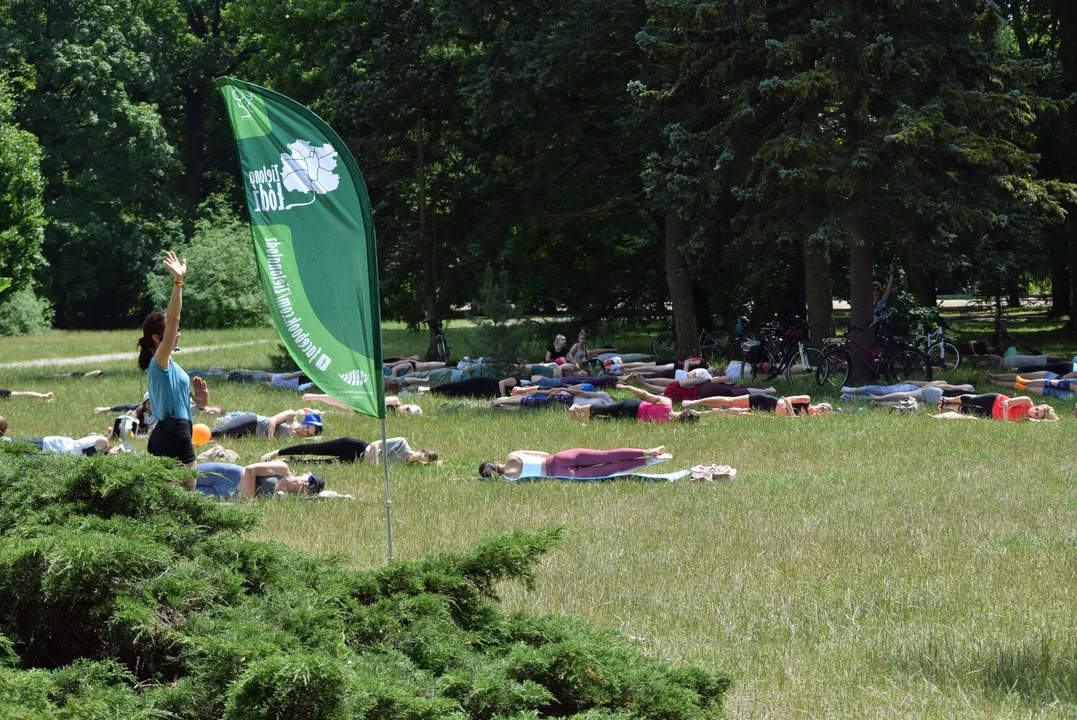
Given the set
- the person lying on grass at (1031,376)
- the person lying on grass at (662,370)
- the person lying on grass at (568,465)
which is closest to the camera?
the person lying on grass at (568,465)

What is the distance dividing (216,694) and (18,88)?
49595mm

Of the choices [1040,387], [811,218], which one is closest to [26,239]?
[811,218]

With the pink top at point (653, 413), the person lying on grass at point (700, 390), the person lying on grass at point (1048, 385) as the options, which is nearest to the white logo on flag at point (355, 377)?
the pink top at point (653, 413)

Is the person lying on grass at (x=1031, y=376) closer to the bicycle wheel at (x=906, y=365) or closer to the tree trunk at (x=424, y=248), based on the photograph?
the bicycle wheel at (x=906, y=365)

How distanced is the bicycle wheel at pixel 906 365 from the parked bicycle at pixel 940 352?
58.0 inches

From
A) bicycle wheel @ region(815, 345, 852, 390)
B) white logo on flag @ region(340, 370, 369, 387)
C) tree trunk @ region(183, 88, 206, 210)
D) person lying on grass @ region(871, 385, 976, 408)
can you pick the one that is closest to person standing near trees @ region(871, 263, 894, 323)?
bicycle wheel @ region(815, 345, 852, 390)

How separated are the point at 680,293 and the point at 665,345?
4.32m

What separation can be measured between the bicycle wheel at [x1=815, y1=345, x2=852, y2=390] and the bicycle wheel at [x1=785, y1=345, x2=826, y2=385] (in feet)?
0.92

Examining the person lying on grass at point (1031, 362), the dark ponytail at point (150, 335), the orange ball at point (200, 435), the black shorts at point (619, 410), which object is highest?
the dark ponytail at point (150, 335)

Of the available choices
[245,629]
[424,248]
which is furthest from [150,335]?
[424,248]

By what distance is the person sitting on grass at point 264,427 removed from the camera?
A: 14.4 metres

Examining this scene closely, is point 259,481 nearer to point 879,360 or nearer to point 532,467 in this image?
point 532,467

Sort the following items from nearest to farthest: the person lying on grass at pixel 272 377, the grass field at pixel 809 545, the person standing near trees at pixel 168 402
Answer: the grass field at pixel 809 545, the person standing near trees at pixel 168 402, the person lying on grass at pixel 272 377

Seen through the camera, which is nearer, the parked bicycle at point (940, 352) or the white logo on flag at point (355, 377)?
the white logo on flag at point (355, 377)
